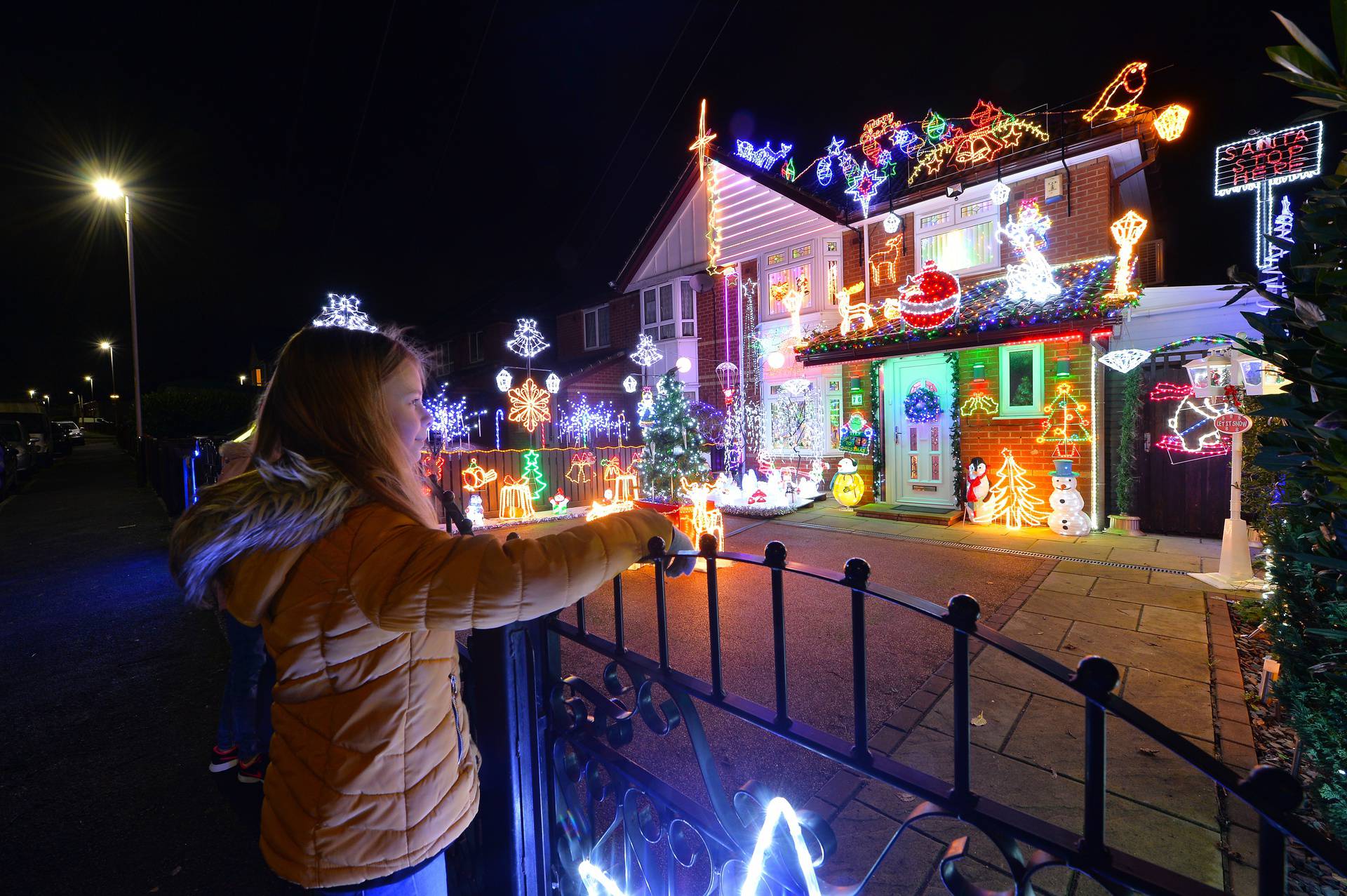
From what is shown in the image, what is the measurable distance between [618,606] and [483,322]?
24831 millimetres

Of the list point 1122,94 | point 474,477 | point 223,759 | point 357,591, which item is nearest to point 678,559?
point 357,591

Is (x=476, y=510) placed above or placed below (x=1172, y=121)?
below

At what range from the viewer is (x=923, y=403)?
412 inches

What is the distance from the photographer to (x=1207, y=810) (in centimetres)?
266

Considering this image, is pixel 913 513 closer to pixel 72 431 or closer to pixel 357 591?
pixel 357 591

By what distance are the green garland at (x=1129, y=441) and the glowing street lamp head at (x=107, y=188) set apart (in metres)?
20.7

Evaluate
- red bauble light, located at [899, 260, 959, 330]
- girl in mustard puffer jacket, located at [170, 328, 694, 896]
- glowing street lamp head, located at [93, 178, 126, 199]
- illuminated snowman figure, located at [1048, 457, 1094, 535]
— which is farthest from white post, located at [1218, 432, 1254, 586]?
glowing street lamp head, located at [93, 178, 126, 199]

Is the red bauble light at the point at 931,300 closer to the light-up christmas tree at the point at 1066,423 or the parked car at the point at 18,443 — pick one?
the light-up christmas tree at the point at 1066,423

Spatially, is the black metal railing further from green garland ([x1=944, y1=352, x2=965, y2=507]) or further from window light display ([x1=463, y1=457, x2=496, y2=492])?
window light display ([x1=463, y1=457, x2=496, y2=492])

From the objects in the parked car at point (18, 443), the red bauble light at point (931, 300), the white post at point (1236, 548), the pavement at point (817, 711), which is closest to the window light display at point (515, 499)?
Result: the pavement at point (817, 711)

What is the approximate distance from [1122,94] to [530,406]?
12241 mm

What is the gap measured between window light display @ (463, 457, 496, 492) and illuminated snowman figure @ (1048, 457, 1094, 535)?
32.8ft

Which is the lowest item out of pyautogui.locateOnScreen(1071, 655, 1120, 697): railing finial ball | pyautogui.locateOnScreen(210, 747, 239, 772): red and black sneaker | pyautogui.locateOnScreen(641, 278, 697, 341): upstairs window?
pyautogui.locateOnScreen(210, 747, 239, 772): red and black sneaker

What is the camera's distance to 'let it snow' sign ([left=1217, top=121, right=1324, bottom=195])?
352 inches
